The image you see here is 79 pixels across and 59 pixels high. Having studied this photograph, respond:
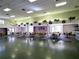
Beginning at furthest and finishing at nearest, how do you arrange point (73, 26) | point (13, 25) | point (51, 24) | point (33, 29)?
point (13, 25), point (33, 29), point (51, 24), point (73, 26)

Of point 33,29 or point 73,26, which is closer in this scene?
point 73,26

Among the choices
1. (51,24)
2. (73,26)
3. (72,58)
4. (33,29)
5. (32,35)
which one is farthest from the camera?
(33,29)

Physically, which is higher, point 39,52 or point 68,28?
point 68,28

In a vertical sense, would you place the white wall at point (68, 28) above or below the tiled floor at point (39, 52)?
above

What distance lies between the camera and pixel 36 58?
4.49 m

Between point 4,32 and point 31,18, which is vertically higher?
point 31,18

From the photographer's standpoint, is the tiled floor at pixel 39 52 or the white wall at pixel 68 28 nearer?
the tiled floor at pixel 39 52

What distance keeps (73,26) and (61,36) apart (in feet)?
6.21

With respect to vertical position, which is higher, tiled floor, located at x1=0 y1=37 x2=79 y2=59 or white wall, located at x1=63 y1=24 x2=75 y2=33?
white wall, located at x1=63 y1=24 x2=75 y2=33

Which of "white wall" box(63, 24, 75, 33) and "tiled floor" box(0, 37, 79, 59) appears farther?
"white wall" box(63, 24, 75, 33)

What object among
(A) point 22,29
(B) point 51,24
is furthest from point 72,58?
(A) point 22,29

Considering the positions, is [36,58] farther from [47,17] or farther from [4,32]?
[4,32]

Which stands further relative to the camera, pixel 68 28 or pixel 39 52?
pixel 68 28

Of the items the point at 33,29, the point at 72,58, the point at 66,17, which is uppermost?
the point at 66,17
